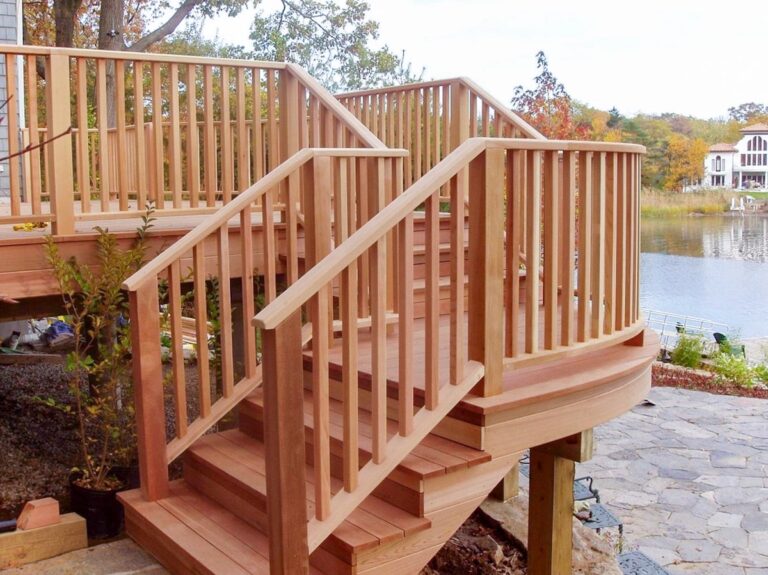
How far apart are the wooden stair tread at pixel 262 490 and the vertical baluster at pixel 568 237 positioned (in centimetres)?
103

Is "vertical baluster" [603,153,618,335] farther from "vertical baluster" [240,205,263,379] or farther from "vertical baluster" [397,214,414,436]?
"vertical baluster" [240,205,263,379]

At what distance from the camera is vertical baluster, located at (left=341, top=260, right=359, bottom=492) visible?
2.73m

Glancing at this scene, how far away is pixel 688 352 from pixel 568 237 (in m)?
10.1

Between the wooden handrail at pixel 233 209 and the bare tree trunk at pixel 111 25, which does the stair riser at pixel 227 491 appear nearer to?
the wooden handrail at pixel 233 209

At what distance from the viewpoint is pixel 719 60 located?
61.4 metres

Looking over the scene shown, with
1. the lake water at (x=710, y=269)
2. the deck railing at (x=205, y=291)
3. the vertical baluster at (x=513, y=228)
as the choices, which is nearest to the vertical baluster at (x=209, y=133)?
the deck railing at (x=205, y=291)

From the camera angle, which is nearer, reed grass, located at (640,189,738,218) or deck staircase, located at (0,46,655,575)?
deck staircase, located at (0,46,655,575)

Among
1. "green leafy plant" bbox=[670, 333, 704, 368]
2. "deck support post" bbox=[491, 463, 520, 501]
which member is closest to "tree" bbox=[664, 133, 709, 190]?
"green leafy plant" bbox=[670, 333, 704, 368]

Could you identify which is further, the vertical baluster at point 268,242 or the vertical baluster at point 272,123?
the vertical baluster at point 272,123

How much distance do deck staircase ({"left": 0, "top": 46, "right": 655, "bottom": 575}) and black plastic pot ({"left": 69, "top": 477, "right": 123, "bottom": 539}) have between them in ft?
0.99

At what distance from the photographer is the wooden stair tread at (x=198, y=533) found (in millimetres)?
2992

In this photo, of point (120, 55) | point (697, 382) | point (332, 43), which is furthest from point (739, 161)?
point (120, 55)

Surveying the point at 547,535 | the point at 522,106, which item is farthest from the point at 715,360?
the point at 547,535

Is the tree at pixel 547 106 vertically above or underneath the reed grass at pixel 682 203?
above
